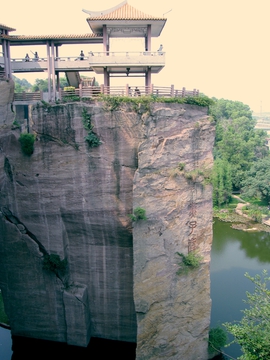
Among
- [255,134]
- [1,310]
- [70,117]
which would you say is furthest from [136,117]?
[255,134]

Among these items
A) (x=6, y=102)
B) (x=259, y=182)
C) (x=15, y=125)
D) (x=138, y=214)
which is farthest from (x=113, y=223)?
(x=259, y=182)

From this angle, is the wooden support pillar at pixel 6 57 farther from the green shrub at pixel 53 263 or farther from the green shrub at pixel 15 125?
the green shrub at pixel 53 263

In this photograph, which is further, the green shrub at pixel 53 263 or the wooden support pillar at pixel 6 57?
the wooden support pillar at pixel 6 57

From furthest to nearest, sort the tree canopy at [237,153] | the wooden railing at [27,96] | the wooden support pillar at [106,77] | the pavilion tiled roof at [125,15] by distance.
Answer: the tree canopy at [237,153], the wooden support pillar at [106,77], the wooden railing at [27,96], the pavilion tiled roof at [125,15]

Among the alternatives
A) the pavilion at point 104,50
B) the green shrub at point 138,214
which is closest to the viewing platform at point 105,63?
the pavilion at point 104,50

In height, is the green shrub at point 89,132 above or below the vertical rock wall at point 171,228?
above

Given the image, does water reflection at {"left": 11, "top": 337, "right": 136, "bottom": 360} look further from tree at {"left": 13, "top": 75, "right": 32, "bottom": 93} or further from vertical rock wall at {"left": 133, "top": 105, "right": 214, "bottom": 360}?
tree at {"left": 13, "top": 75, "right": 32, "bottom": 93}
